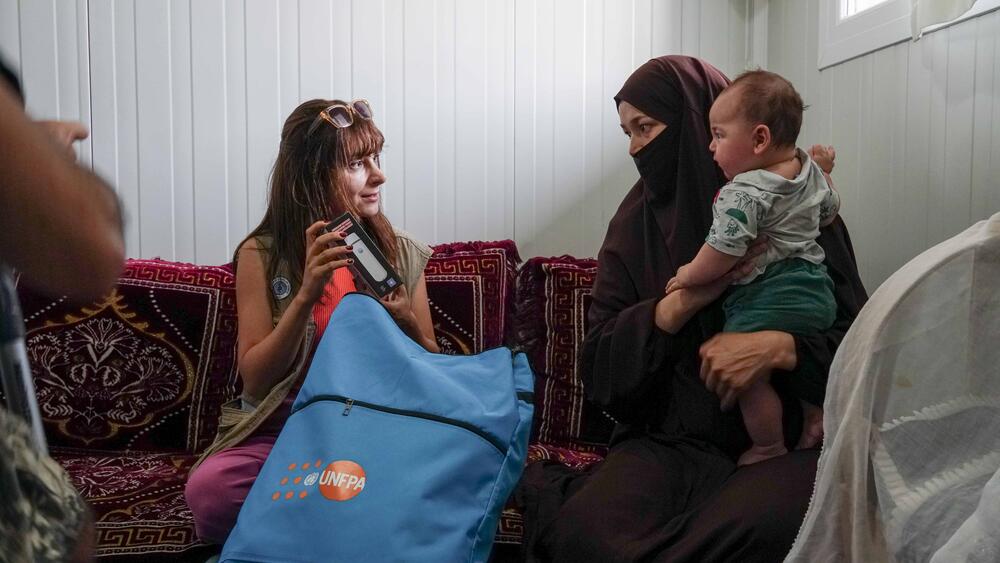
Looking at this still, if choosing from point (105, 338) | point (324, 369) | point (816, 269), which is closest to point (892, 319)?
point (816, 269)

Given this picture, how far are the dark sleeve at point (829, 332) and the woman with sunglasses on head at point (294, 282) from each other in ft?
2.36

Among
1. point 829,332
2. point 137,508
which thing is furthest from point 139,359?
point 829,332

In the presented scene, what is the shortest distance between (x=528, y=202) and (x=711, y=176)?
898 mm

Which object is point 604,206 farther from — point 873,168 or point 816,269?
point 816,269

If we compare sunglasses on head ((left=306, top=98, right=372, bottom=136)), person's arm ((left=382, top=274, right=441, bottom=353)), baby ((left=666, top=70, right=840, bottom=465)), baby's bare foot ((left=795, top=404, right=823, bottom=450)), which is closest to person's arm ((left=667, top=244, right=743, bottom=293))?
baby ((left=666, top=70, right=840, bottom=465))

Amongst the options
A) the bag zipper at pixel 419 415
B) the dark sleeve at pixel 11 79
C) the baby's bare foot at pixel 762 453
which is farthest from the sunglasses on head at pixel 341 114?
the dark sleeve at pixel 11 79

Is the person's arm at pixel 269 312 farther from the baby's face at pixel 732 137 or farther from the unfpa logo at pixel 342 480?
the baby's face at pixel 732 137

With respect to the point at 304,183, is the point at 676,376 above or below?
below

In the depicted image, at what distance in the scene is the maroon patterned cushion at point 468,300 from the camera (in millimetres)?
1989

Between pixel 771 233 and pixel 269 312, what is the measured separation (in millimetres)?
960

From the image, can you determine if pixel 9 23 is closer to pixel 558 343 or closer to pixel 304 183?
pixel 304 183

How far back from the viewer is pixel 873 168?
1978mm

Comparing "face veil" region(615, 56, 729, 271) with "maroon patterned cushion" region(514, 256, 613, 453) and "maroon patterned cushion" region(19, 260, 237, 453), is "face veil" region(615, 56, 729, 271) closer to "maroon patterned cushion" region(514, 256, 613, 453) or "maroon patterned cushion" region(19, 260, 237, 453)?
"maroon patterned cushion" region(514, 256, 613, 453)

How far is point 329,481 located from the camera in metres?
1.18
